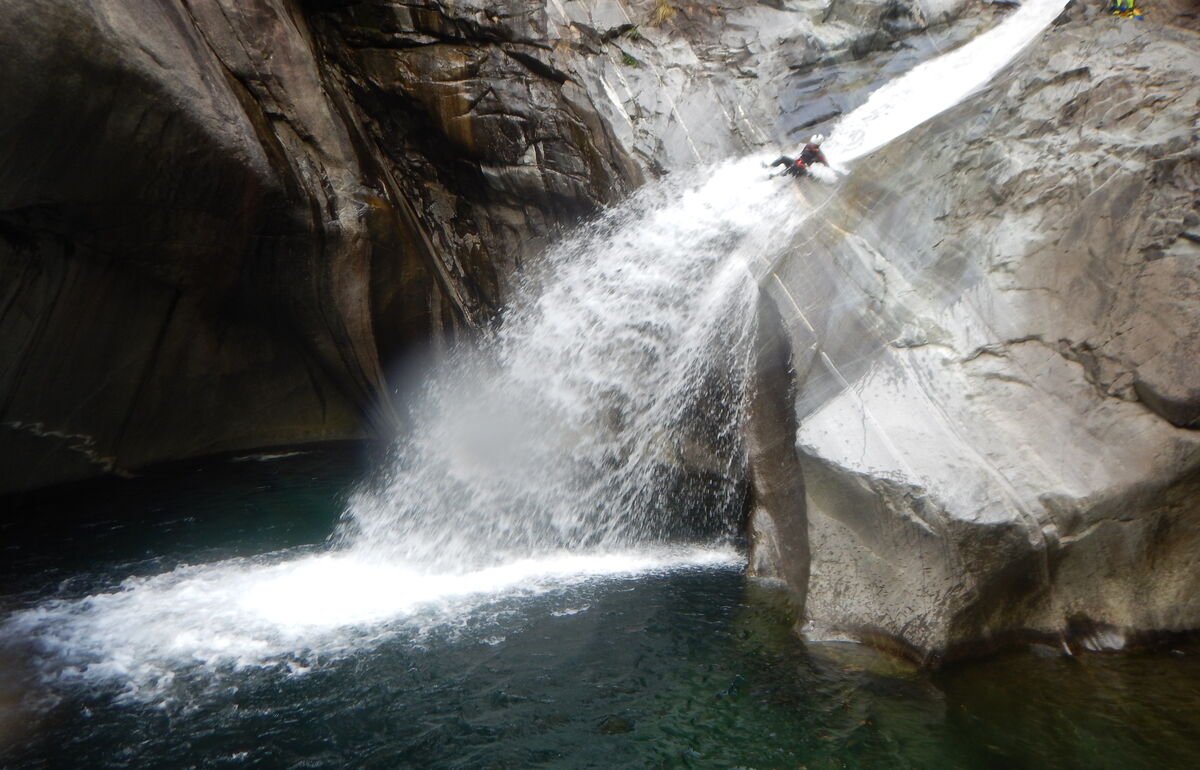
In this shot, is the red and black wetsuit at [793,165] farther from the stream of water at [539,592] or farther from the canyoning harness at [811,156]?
the stream of water at [539,592]

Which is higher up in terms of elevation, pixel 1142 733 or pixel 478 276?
pixel 478 276

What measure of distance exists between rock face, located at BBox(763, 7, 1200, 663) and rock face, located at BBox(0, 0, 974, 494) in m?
4.28

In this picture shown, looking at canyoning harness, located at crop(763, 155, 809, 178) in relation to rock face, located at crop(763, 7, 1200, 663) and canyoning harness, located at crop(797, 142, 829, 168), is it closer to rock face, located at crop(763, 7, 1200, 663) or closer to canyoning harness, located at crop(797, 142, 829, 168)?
canyoning harness, located at crop(797, 142, 829, 168)

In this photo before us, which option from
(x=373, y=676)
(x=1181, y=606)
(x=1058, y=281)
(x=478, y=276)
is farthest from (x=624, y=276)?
(x=1181, y=606)

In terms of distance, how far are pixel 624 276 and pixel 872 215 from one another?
116 inches

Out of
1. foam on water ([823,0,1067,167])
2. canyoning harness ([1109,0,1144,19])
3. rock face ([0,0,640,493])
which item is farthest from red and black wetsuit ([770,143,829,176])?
canyoning harness ([1109,0,1144,19])

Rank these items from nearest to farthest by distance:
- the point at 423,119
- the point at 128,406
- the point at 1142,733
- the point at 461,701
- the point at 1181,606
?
the point at 1142,733
the point at 461,701
the point at 1181,606
the point at 128,406
the point at 423,119

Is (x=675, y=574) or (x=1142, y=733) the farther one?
(x=675, y=574)

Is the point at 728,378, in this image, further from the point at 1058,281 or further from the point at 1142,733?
the point at 1142,733

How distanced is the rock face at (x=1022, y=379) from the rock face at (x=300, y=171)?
4282 millimetres

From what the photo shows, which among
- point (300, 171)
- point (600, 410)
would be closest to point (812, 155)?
point (600, 410)

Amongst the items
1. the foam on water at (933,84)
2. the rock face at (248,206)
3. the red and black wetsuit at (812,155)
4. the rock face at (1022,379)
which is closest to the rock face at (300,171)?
the rock face at (248,206)

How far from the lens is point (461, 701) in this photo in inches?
199

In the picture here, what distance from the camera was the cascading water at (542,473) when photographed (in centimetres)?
579
